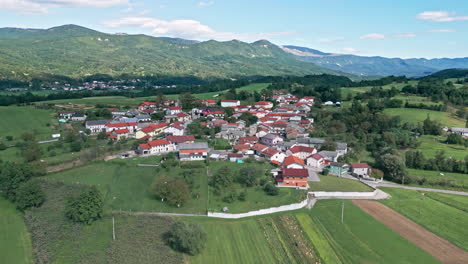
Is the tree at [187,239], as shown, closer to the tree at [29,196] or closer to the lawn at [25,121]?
the tree at [29,196]

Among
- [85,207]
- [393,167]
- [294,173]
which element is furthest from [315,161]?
[85,207]

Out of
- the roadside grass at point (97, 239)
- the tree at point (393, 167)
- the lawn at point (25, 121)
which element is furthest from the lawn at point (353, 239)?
the lawn at point (25, 121)

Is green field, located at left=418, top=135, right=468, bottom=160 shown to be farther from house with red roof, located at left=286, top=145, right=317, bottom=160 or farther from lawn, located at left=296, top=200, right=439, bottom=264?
lawn, located at left=296, top=200, right=439, bottom=264

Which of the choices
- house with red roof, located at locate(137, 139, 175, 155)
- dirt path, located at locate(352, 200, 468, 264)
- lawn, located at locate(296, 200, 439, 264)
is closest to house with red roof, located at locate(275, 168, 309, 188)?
lawn, located at locate(296, 200, 439, 264)

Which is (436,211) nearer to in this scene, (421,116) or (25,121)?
(421,116)

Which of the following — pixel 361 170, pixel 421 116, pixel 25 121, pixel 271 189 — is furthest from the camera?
pixel 421 116

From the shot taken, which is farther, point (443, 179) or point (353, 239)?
point (443, 179)
